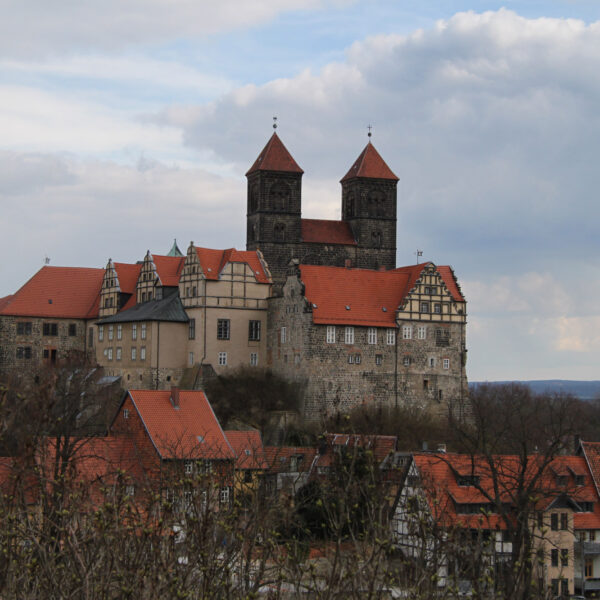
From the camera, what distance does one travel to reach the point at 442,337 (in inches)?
2692

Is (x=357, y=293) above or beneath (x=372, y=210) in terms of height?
beneath

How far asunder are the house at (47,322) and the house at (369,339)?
51.0 feet

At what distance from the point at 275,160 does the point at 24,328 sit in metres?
19.9

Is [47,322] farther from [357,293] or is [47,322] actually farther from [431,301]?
[431,301]

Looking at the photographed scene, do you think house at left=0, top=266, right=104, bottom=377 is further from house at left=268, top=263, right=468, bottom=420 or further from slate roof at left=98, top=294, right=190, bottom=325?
house at left=268, top=263, right=468, bottom=420

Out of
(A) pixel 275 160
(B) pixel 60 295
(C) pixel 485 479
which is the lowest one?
(C) pixel 485 479

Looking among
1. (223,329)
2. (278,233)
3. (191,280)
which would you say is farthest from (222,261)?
(278,233)

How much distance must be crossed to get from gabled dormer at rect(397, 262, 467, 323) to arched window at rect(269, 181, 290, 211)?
43.3 ft

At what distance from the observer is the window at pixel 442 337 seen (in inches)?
2687

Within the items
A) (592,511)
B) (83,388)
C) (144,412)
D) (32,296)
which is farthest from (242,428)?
(32,296)

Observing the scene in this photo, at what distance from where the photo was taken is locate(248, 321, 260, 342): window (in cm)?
6892

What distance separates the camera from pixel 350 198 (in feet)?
274

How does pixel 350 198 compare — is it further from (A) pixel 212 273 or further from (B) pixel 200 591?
(B) pixel 200 591

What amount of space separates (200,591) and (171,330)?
55.6 meters
